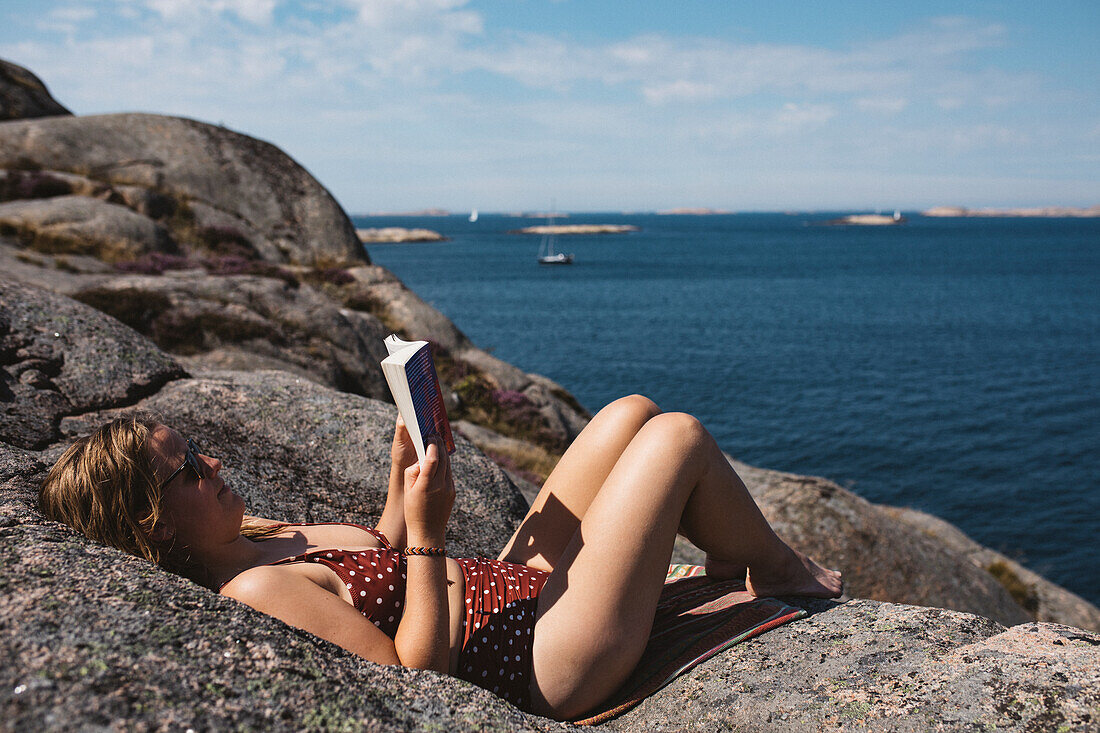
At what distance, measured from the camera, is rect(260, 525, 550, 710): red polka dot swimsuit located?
3.10 metres

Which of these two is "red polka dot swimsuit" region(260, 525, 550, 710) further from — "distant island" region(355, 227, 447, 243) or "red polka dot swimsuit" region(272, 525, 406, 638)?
"distant island" region(355, 227, 447, 243)

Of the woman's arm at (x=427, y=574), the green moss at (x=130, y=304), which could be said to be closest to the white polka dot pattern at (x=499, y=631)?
the woman's arm at (x=427, y=574)

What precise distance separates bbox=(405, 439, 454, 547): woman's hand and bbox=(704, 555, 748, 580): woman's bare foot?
1.69 m

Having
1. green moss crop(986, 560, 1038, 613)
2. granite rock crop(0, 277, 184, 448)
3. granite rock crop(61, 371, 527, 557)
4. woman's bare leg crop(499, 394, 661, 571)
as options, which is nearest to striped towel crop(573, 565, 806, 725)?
woman's bare leg crop(499, 394, 661, 571)

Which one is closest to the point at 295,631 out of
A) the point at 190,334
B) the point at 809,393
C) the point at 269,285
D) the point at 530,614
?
the point at 530,614

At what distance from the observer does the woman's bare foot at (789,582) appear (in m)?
3.66

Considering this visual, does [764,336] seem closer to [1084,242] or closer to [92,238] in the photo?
[92,238]

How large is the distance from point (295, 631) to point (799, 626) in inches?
90.1

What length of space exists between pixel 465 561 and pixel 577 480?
689mm

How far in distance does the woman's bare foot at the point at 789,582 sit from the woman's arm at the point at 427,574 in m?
1.66

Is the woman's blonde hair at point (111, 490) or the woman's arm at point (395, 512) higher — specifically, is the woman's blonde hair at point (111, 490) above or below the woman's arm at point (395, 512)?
above

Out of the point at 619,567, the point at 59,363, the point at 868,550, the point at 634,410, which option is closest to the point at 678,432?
the point at 634,410

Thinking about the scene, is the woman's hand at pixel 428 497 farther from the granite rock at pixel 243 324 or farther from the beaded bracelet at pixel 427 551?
the granite rock at pixel 243 324

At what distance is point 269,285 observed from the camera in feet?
37.3
